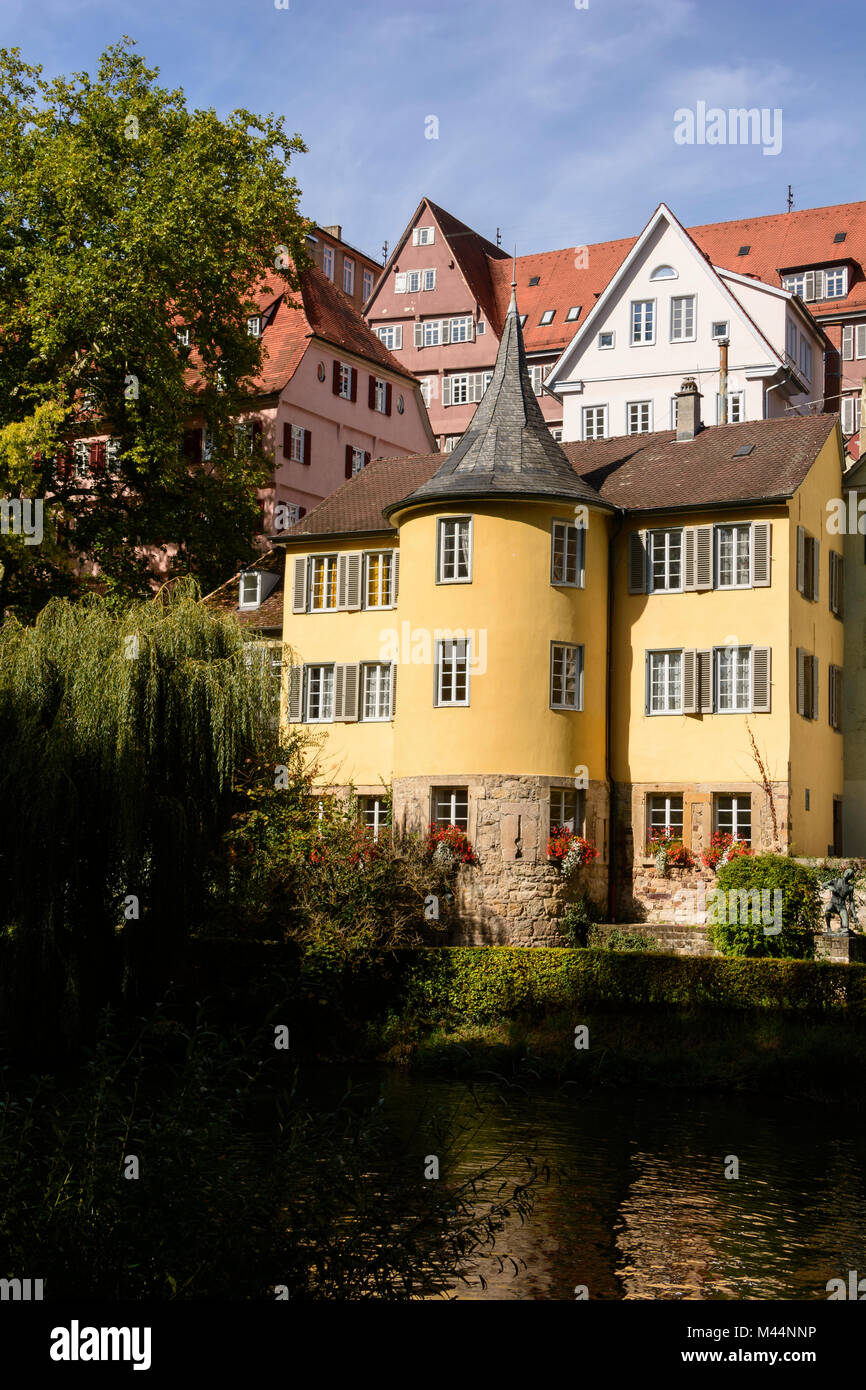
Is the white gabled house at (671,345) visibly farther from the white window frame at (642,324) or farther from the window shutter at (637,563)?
the window shutter at (637,563)

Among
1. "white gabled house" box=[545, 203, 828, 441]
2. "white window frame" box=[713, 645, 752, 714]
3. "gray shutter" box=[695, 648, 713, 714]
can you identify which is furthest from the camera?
"white gabled house" box=[545, 203, 828, 441]

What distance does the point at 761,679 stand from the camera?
29.2m

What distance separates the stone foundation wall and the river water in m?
4.21

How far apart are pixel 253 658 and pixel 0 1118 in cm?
1721

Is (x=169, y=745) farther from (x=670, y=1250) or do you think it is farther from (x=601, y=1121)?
(x=670, y=1250)

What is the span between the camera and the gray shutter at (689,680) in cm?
2977

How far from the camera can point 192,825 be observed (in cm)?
2334

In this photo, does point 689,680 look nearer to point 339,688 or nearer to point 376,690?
point 376,690

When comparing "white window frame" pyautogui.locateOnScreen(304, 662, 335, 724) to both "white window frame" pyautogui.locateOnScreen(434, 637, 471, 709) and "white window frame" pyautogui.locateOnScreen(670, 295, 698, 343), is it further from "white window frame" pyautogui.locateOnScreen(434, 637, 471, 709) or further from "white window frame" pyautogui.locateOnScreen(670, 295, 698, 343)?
"white window frame" pyautogui.locateOnScreen(670, 295, 698, 343)

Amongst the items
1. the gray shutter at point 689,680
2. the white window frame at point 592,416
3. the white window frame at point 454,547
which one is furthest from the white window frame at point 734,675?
the white window frame at point 592,416

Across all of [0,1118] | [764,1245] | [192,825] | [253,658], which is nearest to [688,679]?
[253,658]

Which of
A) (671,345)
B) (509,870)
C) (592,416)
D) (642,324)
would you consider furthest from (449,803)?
(642,324)

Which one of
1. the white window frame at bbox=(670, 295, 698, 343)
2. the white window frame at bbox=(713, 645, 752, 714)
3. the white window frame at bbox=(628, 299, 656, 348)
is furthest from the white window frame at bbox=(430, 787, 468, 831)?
the white window frame at bbox=(628, 299, 656, 348)

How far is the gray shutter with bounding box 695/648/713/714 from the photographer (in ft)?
97.5
